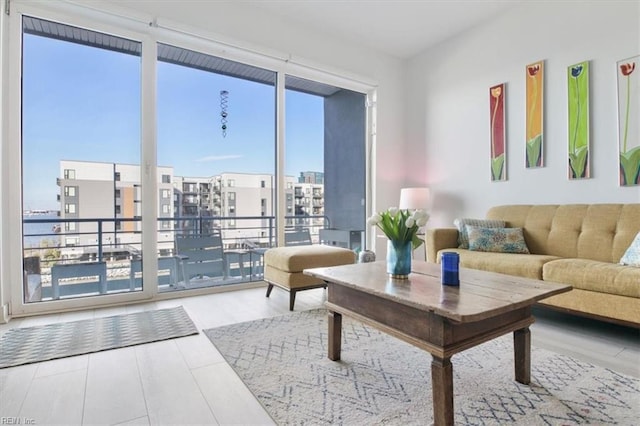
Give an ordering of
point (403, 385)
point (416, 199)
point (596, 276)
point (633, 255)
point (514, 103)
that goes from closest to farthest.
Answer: point (403, 385) → point (596, 276) → point (633, 255) → point (514, 103) → point (416, 199)

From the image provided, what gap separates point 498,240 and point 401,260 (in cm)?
174

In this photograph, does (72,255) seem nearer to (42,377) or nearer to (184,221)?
(184,221)

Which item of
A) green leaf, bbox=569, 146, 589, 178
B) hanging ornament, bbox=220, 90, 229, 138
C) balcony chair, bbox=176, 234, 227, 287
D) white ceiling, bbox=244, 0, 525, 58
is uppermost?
white ceiling, bbox=244, 0, 525, 58

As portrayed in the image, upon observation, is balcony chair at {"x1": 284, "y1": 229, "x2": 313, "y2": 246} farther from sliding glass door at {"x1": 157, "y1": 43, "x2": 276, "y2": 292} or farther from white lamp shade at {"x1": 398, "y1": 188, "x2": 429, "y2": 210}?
white lamp shade at {"x1": 398, "y1": 188, "x2": 429, "y2": 210}

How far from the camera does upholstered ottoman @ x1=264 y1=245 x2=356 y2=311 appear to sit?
9.05 feet

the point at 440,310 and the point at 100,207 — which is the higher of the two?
the point at 100,207

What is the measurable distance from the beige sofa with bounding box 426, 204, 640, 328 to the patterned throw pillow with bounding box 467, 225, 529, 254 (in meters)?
0.11

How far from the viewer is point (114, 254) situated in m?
3.02

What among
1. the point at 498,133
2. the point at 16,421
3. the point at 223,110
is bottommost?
the point at 16,421

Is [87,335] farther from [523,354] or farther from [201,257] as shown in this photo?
[523,354]

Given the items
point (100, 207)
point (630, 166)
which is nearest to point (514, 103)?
point (630, 166)

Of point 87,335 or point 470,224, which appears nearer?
point 87,335

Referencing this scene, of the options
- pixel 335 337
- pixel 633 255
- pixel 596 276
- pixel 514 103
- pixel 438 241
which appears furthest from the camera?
pixel 514 103

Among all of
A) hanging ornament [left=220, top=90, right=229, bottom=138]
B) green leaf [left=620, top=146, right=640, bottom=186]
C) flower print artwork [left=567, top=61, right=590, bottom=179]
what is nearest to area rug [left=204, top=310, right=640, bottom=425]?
green leaf [left=620, top=146, right=640, bottom=186]
